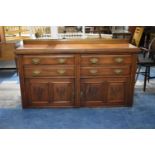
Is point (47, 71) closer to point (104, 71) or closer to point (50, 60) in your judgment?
point (50, 60)

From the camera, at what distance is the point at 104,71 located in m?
2.48

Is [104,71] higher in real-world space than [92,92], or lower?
higher

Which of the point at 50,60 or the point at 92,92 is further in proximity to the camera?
the point at 92,92

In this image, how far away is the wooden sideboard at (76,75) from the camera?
2.41 meters

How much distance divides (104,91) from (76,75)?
0.44 meters

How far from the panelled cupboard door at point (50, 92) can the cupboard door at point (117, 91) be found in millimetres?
499

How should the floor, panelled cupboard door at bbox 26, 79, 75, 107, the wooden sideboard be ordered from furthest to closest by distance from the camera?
1. panelled cupboard door at bbox 26, 79, 75, 107
2. the wooden sideboard
3. the floor

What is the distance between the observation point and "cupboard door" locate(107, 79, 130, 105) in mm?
2553

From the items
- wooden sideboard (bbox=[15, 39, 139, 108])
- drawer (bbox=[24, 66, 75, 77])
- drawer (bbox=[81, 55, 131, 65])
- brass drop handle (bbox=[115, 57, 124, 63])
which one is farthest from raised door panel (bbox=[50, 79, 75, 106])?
brass drop handle (bbox=[115, 57, 124, 63])

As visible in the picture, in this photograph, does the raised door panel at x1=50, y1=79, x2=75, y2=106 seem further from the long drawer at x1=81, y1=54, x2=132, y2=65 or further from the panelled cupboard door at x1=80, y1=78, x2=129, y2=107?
the long drawer at x1=81, y1=54, x2=132, y2=65

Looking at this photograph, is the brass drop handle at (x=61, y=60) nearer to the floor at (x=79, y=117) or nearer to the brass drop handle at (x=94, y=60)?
the brass drop handle at (x=94, y=60)

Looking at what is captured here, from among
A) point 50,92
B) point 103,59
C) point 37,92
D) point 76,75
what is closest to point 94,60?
point 103,59

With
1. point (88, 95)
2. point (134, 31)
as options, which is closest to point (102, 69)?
point (88, 95)
